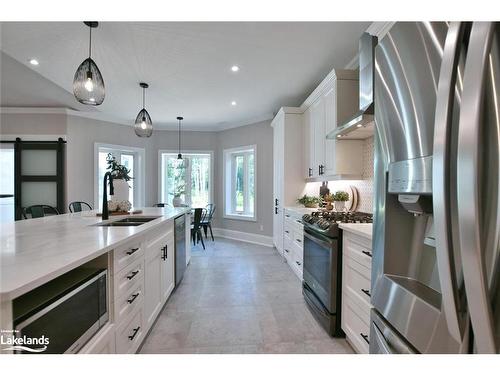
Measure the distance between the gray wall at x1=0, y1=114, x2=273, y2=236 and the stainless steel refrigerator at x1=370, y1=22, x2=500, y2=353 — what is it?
4.38 meters

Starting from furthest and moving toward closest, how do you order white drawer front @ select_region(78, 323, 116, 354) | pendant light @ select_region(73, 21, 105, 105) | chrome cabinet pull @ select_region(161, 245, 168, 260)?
chrome cabinet pull @ select_region(161, 245, 168, 260) → pendant light @ select_region(73, 21, 105, 105) → white drawer front @ select_region(78, 323, 116, 354)

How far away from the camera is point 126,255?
5.11ft

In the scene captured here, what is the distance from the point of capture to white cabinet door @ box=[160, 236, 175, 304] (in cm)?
240

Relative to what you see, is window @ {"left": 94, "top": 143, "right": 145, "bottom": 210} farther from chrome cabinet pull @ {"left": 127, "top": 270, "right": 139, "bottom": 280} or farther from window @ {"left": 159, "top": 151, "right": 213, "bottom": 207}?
chrome cabinet pull @ {"left": 127, "top": 270, "right": 139, "bottom": 280}

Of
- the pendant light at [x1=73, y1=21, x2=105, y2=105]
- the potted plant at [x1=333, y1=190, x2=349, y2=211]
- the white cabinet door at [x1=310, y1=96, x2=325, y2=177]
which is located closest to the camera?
the pendant light at [x1=73, y1=21, x2=105, y2=105]

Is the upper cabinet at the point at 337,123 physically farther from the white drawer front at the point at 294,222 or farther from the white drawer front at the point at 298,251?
the white drawer front at the point at 298,251

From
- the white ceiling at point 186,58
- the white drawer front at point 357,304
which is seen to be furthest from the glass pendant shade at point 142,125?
the white drawer front at point 357,304

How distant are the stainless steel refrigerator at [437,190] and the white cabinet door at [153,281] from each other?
1.61m

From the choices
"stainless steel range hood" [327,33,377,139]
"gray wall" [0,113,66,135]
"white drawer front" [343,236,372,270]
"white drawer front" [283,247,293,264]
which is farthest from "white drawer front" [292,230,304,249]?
"gray wall" [0,113,66,135]

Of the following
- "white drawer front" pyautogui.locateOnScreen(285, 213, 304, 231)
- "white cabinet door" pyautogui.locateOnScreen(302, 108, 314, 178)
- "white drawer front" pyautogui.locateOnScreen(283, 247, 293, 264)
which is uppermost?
"white cabinet door" pyautogui.locateOnScreen(302, 108, 314, 178)

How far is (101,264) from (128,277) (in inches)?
10.4

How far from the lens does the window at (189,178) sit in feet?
21.1
